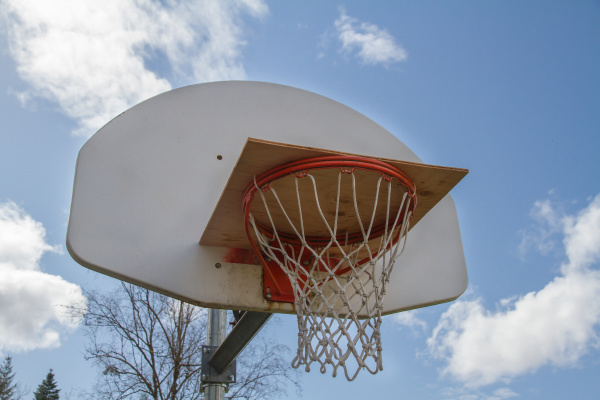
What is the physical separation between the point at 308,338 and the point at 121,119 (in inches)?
71.0

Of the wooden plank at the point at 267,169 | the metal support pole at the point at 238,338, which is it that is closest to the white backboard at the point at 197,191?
the wooden plank at the point at 267,169

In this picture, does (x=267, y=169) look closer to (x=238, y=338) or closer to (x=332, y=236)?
(x=332, y=236)

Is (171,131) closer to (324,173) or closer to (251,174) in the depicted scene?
(251,174)

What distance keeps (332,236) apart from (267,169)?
50 centimetres

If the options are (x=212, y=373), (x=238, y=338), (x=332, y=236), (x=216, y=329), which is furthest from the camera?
(x=216, y=329)

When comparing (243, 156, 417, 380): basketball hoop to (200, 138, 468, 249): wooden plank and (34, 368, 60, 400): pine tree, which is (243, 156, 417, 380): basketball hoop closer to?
(200, 138, 468, 249): wooden plank

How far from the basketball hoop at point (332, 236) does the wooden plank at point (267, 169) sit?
0.02 m

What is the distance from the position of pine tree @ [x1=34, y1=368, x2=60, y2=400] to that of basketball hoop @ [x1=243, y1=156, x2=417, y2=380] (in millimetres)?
24327

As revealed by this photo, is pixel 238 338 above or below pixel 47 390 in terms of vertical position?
below

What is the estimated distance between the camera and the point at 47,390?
77.8ft

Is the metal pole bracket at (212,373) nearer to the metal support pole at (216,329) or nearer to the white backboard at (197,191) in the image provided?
the metal support pole at (216,329)

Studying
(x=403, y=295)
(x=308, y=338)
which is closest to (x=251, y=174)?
(x=308, y=338)

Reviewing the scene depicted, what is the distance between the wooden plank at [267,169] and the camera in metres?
2.72

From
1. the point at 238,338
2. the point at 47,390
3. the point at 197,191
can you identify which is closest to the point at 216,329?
the point at 238,338
